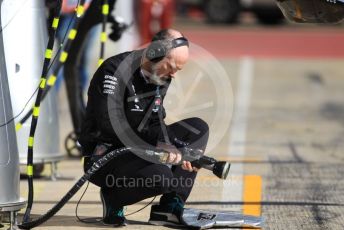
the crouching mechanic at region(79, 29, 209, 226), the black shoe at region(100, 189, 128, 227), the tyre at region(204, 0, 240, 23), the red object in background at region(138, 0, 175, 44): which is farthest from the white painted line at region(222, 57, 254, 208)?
the tyre at region(204, 0, 240, 23)

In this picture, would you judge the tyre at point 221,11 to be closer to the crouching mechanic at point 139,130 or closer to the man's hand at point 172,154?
the crouching mechanic at point 139,130

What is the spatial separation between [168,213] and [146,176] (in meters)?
0.41

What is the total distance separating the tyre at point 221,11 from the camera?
92.1 feet

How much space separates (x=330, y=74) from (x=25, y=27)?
390 inches

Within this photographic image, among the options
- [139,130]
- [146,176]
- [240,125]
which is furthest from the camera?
[240,125]

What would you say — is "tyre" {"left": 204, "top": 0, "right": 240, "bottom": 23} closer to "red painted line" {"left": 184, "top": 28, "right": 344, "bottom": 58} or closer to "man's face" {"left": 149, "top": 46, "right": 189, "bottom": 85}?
"red painted line" {"left": 184, "top": 28, "right": 344, "bottom": 58}

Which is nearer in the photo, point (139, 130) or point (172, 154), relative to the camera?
point (172, 154)

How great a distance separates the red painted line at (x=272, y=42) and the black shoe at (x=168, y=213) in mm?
13263

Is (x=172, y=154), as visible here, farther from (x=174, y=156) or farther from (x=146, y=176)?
(x=146, y=176)

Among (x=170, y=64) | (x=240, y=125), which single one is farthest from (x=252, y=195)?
(x=240, y=125)

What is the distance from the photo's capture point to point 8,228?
6.03m

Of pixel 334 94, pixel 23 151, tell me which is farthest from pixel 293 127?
pixel 23 151

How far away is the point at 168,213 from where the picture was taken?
6.12m

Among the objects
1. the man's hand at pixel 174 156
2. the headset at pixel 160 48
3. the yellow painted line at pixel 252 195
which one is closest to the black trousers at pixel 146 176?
the man's hand at pixel 174 156
